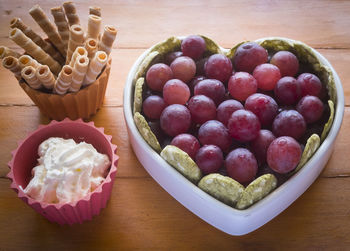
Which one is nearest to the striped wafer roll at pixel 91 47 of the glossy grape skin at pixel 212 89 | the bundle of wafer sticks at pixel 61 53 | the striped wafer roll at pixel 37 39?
the bundle of wafer sticks at pixel 61 53

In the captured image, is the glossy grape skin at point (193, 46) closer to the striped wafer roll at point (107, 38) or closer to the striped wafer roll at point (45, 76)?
the striped wafer roll at point (107, 38)

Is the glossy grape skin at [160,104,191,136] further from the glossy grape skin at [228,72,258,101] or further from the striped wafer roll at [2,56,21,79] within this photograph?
the striped wafer roll at [2,56,21,79]

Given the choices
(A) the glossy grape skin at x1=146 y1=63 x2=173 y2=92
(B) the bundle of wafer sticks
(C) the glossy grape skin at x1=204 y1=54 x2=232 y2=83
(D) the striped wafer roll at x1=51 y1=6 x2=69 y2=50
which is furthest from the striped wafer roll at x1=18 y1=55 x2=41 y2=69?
(C) the glossy grape skin at x1=204 y1=54 x2=232 y2=83

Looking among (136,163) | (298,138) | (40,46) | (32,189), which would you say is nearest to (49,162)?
(32,189)

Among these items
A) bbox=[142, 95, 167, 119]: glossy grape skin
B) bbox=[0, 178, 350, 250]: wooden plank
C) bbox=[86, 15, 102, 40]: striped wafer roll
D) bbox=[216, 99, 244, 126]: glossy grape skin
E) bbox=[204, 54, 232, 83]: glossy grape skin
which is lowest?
bbox=[0, 178, 350, 250]: wooden plank

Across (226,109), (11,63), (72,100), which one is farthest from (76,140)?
(226,109)
